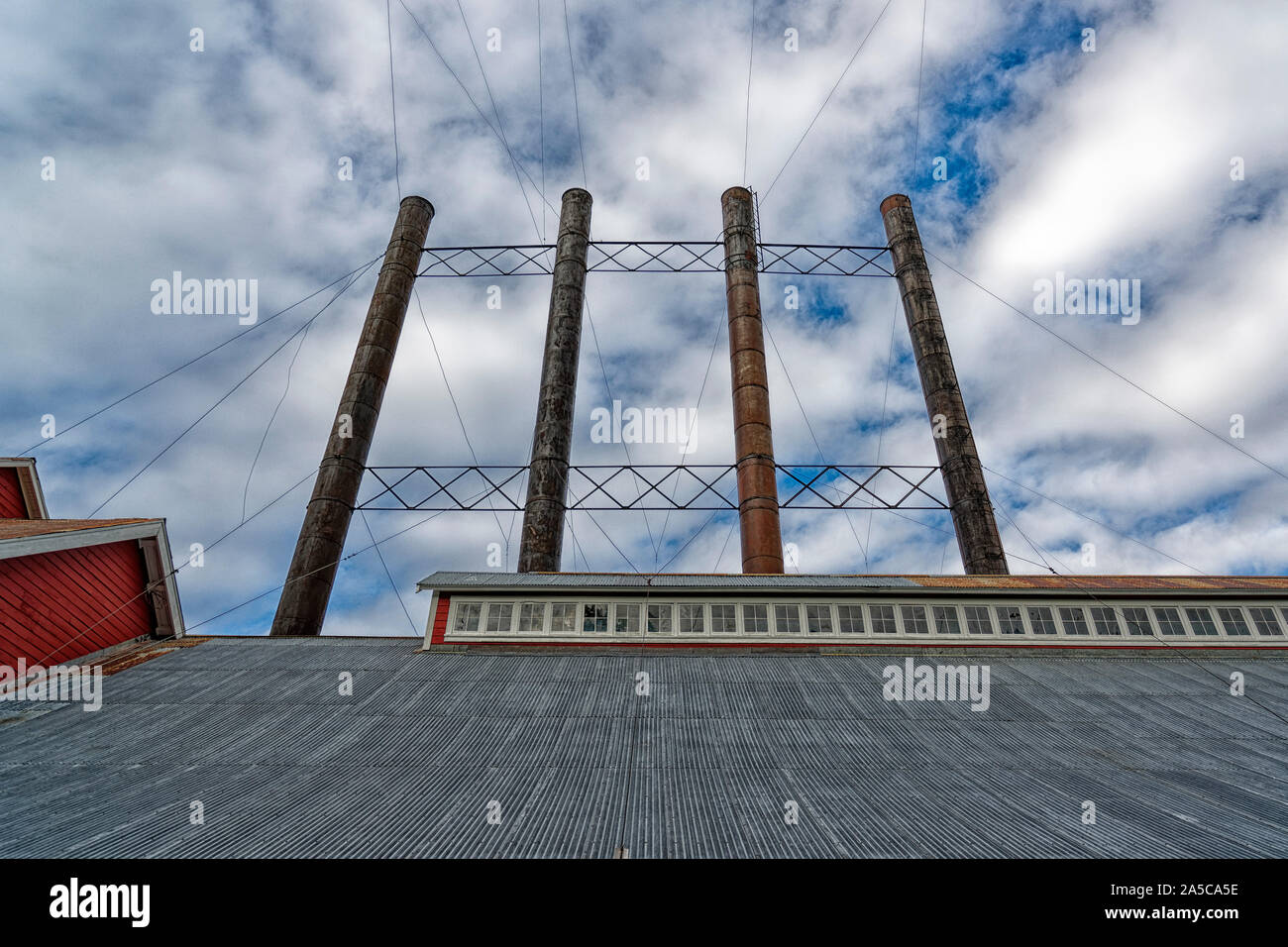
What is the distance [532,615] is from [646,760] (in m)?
7.31

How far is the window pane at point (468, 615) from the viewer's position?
52.1 ft

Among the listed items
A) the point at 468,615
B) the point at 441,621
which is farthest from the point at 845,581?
the point at 441,621

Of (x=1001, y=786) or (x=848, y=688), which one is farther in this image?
(x=848, y=688)

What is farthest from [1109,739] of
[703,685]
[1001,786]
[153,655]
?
[153,655]

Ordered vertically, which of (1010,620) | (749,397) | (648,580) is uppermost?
(749,397)

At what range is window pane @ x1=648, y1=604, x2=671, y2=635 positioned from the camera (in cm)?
1566

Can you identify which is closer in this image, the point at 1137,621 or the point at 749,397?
the point at 1137,621

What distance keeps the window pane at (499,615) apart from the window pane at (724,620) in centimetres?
534

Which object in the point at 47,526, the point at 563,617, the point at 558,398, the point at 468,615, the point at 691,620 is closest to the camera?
the point at 47,526

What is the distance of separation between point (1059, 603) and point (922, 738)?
873cm

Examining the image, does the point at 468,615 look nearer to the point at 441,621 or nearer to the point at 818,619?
the point at 441,621

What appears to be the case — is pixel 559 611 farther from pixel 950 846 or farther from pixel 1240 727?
pixel 1240 727

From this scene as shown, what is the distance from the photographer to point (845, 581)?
1739cm

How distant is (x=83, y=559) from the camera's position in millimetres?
14695
